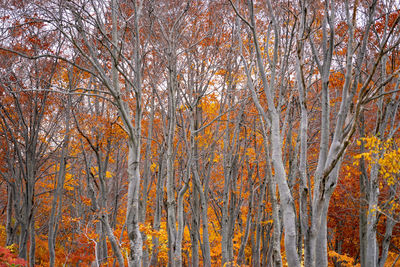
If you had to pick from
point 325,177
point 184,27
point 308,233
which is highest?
point 184,27

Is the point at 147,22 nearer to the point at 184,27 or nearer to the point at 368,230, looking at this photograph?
the point at 184,27

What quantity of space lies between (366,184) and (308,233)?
22.7 feet

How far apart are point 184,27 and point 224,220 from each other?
5.18 m

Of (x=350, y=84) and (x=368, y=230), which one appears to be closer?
(x=350, y=84)

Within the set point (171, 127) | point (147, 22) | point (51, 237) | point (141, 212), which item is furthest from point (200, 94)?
point (51, 237)

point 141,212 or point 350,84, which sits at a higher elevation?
point 350,84

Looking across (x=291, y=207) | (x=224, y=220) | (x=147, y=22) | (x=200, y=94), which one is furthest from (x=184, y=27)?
(x=291, y=207)

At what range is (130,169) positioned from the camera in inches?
239

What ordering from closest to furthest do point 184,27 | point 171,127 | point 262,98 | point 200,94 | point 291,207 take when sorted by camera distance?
point 291,207 < point 171,127 < point 184,27 < point 200,94 < point 262,98

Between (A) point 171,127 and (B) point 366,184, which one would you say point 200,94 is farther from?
(B) point 366,184

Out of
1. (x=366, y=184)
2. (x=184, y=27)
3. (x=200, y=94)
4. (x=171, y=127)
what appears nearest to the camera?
(x=171, y=127)

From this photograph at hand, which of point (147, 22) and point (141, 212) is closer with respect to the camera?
point (147, 22)

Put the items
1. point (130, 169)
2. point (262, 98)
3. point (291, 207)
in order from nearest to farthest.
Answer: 1. point (291, 207)
2. point (130, 169)
3. point (262, 98)

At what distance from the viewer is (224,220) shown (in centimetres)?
878
